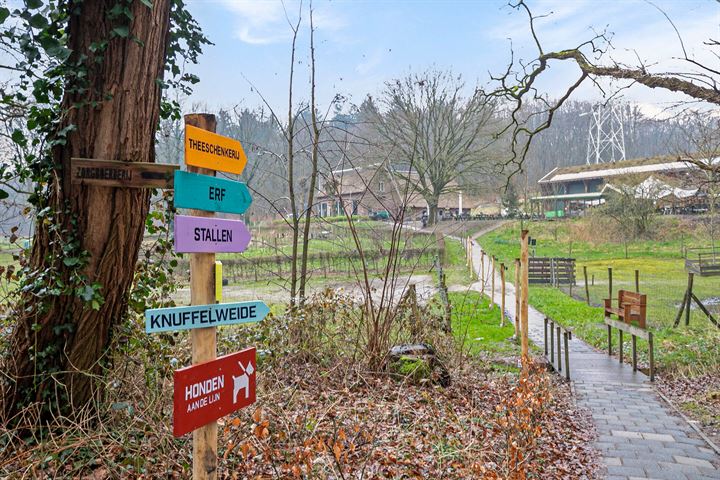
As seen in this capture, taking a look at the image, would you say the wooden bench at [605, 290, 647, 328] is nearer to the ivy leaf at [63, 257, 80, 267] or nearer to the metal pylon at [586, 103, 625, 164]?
the ivy leaf at [63, 257, 80, 267]

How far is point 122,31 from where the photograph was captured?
→ 3713mm

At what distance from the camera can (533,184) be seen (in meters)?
45.6

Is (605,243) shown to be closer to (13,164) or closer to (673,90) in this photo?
(673,90)

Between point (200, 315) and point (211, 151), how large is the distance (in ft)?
2.54

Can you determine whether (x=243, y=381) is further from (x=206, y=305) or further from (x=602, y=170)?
(x=602, y=170)

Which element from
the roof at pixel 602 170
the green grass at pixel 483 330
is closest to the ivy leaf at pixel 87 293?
the green grass at pixel 483 330

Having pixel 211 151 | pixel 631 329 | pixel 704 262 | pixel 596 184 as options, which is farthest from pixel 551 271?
pixel 596 184

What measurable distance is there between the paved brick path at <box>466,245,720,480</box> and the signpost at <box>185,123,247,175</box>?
407 cm

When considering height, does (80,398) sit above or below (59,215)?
below

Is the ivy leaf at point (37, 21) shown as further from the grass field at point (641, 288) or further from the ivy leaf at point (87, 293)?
the grass field at point (641, 288)

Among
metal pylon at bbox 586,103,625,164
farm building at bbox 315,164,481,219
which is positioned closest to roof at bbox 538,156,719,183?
metal pylon at bbox 586,103,625,164

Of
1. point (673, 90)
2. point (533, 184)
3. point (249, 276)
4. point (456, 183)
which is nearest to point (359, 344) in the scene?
point (673, 90)

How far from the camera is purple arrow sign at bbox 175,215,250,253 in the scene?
2.29m

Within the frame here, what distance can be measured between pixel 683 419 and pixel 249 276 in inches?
598
